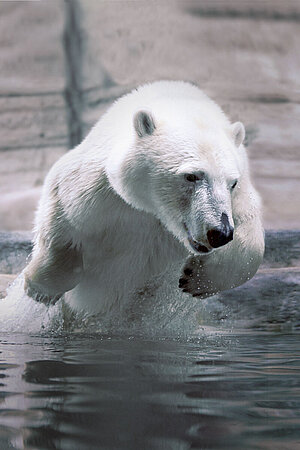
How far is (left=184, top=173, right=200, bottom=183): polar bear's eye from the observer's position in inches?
96.1

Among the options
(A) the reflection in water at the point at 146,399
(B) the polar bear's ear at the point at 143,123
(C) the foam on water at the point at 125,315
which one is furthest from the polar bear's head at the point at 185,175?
(C) the foam on water at the point at 125,315

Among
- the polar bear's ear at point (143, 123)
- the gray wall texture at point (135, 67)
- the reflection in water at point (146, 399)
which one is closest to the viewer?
the reflection in water at point (146, 399)

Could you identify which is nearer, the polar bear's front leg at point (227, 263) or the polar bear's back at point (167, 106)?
the polar bear's back at point (167, 106)

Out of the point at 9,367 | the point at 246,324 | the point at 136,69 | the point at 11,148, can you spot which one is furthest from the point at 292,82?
the point at 9,367

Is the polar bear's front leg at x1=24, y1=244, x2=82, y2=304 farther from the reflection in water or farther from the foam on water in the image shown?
the reflection in water

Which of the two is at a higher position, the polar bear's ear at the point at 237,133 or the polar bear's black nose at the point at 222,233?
the polar bear's ear at the point at 237,133

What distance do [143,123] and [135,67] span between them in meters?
6.62

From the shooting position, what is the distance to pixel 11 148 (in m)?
8.91

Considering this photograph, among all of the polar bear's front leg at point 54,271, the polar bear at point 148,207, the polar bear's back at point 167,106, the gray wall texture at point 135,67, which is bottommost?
the gray wall texture at point 135,67

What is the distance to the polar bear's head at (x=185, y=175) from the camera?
7.78 ft

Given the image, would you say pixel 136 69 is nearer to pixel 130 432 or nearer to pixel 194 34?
pixel 194 34

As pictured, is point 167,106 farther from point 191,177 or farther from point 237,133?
point 191,177

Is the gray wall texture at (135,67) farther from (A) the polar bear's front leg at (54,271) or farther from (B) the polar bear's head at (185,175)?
(B) the polar bear's head at (185,175)

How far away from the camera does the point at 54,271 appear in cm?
317
